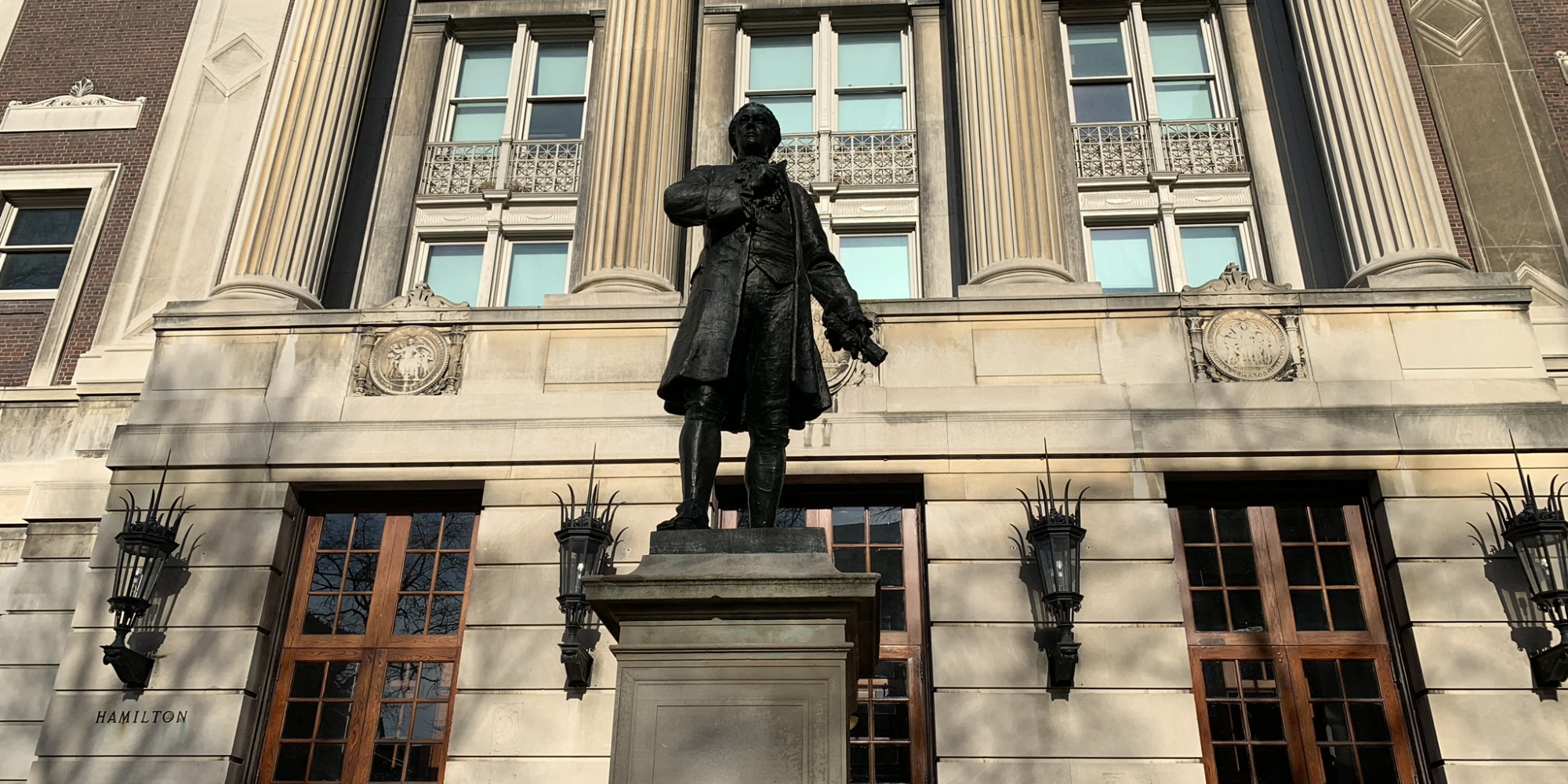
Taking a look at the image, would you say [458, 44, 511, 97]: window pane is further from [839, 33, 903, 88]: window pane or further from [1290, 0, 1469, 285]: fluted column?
[1290, 0, 1469, 285]: fluted column

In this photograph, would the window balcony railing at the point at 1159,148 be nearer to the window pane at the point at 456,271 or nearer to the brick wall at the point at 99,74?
the window pane at the point at 456,271

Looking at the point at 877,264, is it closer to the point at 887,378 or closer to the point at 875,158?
the point at 875,158

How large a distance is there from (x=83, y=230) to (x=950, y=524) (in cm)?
1338

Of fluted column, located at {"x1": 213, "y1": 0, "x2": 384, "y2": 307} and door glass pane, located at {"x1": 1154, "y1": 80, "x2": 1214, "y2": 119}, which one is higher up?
door glass pane, located at {"x1": 1154, "y1": 80, "x2": 1214, "y2": 119}

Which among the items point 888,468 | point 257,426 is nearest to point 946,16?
point 888,468

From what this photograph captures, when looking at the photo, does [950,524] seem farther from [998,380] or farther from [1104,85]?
[1104,85]

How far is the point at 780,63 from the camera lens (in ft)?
59.7

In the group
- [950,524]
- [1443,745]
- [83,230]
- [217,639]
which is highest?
[83,230]

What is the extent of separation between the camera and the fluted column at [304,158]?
1487cm

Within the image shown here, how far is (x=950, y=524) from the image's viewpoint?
41.1 feet

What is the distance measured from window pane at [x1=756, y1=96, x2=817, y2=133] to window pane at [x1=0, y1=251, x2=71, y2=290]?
1056cm

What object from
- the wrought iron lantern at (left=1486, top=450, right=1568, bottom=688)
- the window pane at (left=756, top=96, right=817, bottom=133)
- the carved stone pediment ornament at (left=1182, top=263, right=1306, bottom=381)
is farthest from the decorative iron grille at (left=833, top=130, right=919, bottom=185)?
the wrought iron lantern at (left=1486, top=450, right=1568, bottom=688)

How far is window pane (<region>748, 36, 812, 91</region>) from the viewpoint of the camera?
1800cm

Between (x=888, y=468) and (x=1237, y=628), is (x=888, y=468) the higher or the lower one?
the higher one
